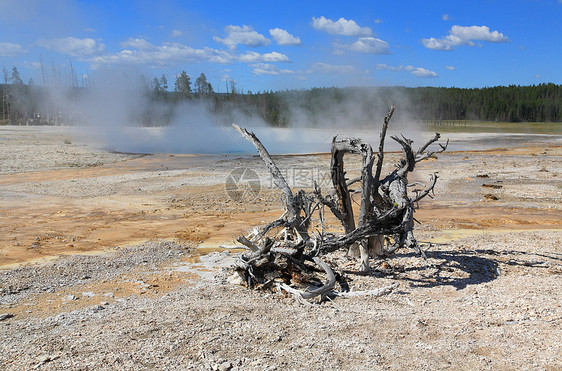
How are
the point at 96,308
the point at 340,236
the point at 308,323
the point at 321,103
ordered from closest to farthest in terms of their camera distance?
the point at 308,323
the point at 96,308
the point at 340,236
the point at 321,103

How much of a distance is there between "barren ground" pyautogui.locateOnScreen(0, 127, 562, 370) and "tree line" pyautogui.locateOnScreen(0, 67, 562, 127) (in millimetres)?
20568

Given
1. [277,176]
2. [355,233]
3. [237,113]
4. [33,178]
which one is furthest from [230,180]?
[237,113]

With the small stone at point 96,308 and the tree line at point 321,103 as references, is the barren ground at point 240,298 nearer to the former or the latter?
the small stone at point 96,308

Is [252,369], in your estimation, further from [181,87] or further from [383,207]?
[181,87]

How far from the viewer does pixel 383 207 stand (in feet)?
A: 22.0

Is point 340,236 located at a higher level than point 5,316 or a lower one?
higher

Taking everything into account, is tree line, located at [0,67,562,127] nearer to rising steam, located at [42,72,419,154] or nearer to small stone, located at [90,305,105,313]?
rising steam, located at [42,72,419,154]

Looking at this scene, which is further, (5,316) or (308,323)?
(5,316)

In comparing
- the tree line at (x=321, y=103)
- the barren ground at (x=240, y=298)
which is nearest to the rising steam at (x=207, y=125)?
the tree line at (x=321, y=103)

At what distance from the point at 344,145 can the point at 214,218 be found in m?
6.14

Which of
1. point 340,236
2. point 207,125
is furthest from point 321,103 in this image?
point 340,236

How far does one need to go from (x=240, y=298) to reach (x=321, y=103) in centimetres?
3949

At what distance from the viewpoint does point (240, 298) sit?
5500 mm

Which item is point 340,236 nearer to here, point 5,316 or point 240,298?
point 240,298
